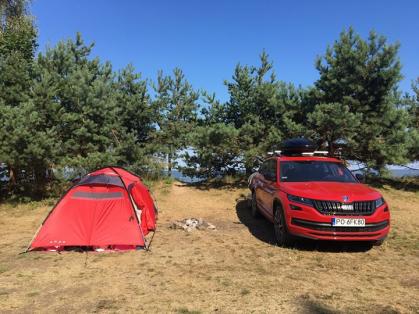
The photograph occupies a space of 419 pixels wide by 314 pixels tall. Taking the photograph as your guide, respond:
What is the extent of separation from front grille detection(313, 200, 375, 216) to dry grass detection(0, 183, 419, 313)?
2.52ft

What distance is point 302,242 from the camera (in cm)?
766

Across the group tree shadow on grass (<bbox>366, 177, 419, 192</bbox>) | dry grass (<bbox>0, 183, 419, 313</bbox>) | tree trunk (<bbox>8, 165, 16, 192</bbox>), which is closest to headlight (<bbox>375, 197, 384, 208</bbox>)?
dry grass (<bbox>0, 183, 419, 313</bbox>)

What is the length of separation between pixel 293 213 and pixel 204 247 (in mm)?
1904

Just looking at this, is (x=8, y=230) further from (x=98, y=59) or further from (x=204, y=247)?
(x=98, y=59)

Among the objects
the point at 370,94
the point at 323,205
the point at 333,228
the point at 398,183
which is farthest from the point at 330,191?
the point at 398,183

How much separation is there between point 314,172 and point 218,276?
11.9ft

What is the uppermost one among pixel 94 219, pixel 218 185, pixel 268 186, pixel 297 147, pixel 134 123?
pixel 134 123

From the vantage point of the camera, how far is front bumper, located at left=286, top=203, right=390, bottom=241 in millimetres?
6508

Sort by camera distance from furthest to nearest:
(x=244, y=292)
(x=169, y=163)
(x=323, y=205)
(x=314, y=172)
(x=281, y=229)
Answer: (x=169, y=163) → (x=314, y=172) → (x=281, y=229) → (x=323, y=205) → (x=244, y=292)

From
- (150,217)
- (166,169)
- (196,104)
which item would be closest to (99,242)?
(150,217)

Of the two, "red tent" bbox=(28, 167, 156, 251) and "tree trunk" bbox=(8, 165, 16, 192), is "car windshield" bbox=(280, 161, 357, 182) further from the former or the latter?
"tree trunk" bbox=(8, 165, 16, 192)

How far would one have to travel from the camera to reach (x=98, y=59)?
48.1 ft

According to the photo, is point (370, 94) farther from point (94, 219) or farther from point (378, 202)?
point (94, 219)

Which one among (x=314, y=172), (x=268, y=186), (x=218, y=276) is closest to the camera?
(x=218, y=276)
